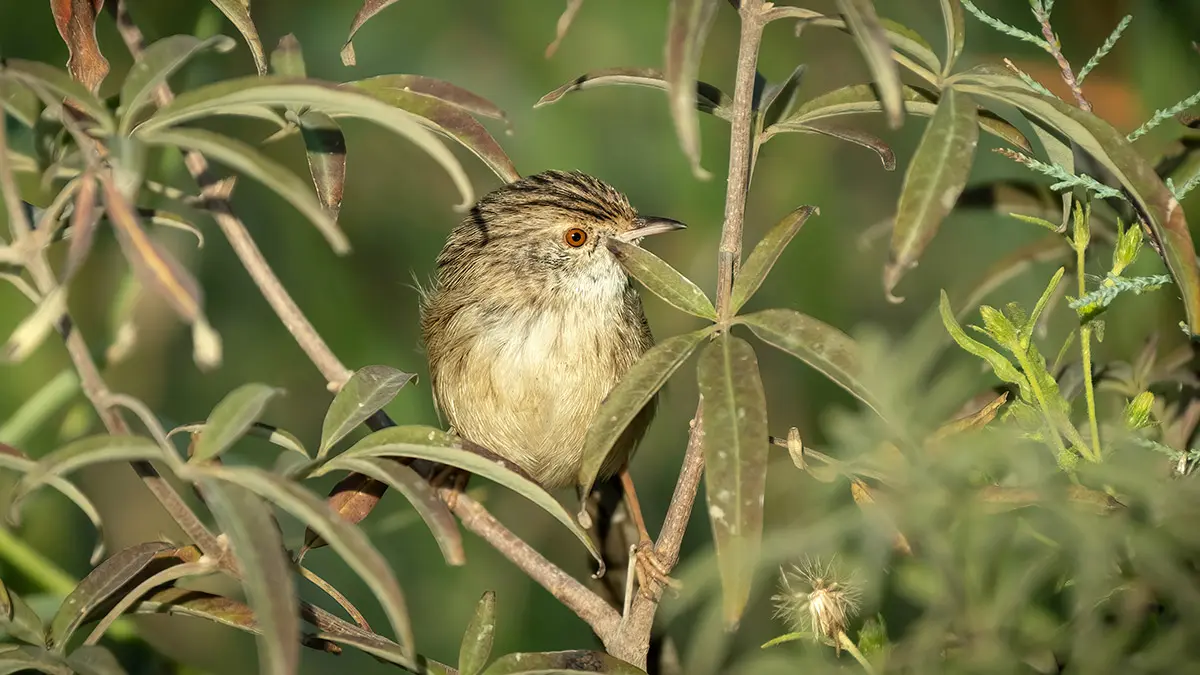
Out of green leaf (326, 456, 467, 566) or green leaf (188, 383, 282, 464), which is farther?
green leaf (326, 456, 467, 566)

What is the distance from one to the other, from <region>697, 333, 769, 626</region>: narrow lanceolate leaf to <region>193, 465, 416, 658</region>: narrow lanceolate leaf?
0.42m

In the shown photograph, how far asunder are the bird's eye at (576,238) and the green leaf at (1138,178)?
213 centimetres

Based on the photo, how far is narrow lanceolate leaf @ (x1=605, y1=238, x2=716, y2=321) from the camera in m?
2.07

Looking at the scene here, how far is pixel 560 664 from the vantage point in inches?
83.9

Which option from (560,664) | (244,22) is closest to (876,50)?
(560,664)

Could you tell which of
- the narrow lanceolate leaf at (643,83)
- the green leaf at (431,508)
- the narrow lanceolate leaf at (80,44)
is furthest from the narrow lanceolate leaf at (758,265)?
the narrow lanceolate leaf at (80,44)

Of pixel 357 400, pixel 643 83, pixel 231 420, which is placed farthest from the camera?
pixel 643 83

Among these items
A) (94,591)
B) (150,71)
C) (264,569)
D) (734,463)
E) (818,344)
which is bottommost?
(94,591)

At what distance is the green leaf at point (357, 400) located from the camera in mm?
2027

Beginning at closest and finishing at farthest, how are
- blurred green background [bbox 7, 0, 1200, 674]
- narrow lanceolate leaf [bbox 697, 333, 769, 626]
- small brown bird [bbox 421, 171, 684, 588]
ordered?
narrow lanceolate leaf [bbox 697, 333, 769, 626] < small brown bird [bbox 421, 171, 684, 588] < blurred green background [bbox 7, 0, 1200, 674]

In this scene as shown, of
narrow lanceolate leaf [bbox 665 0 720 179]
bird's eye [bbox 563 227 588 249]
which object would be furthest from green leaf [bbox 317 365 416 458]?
Result: bird's eye [bbox 563 227 588 249]

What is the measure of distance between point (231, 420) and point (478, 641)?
24.9 inches

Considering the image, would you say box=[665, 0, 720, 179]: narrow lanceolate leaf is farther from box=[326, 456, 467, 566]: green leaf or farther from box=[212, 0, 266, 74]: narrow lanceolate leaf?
box=[212, 0, 266, 74]: narrow lanceolate leaf

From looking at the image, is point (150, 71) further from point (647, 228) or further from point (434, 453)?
point (647, 228)
